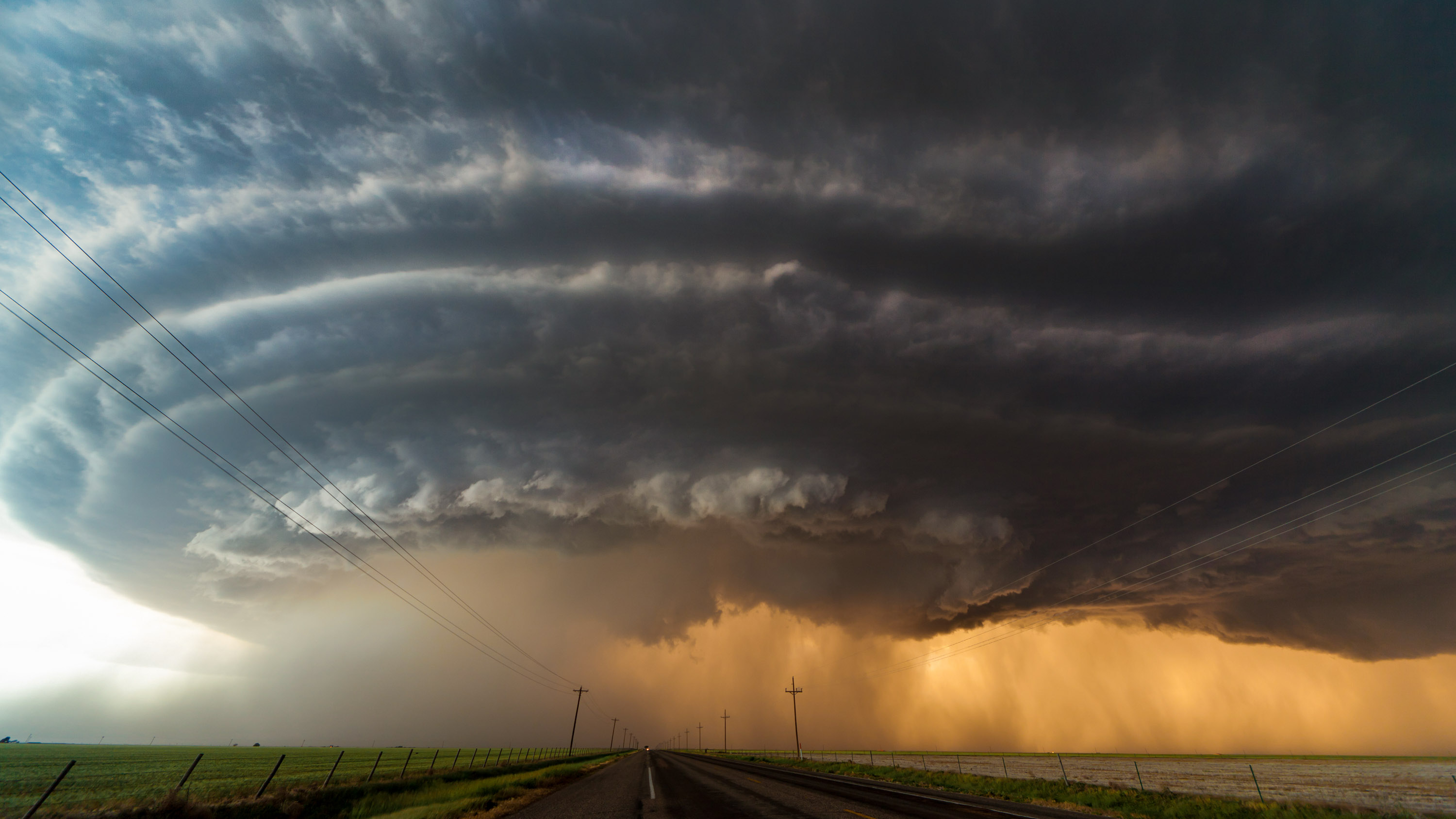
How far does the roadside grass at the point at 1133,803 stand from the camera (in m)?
21.3

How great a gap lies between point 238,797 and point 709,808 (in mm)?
17028

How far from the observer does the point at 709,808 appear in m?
18.7

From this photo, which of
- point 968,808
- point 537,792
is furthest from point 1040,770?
point 537,792

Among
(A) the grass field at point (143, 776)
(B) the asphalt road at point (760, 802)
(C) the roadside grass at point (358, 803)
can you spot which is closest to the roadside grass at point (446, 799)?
(C) the roadside grass at point (358, 803)

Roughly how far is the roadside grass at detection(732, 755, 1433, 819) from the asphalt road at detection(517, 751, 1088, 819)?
299 centimetres

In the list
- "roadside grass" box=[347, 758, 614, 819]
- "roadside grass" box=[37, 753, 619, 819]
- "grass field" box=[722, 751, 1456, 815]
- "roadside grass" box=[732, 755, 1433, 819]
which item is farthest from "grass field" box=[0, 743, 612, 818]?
"grass field" box=[722, 751, 1456, 815]

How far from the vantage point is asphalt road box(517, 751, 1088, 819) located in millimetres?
17547

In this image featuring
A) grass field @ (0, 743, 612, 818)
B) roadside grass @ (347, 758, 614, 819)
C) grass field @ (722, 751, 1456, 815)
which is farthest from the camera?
grass field @ (722, 751, 1456, 815)

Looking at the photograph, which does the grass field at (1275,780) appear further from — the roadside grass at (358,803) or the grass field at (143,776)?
the grass field at (143,776)

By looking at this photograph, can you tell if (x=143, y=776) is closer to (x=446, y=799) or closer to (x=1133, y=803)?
(x=446, y=799)

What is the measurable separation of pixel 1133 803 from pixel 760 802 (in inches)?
714

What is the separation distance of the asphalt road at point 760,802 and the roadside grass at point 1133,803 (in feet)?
9.81

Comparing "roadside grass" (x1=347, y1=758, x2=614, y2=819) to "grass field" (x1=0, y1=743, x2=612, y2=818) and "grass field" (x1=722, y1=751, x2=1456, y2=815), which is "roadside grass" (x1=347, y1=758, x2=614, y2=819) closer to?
"grass field" (x1=0, y1=743, x2=612, y2=818)

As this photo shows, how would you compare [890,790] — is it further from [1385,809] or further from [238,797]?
[238,797]
